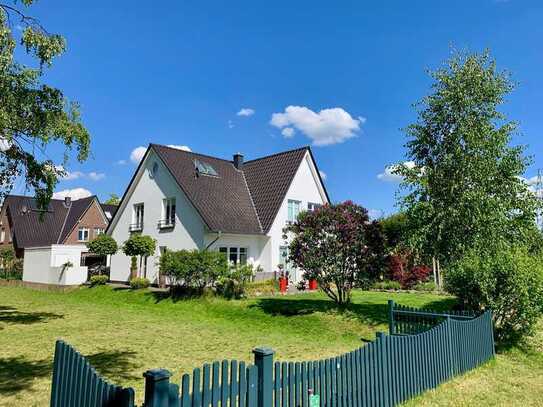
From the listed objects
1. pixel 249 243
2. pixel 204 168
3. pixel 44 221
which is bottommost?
pixel 249 243

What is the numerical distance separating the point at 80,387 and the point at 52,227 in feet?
148

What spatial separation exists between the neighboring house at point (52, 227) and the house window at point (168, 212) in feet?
44.6

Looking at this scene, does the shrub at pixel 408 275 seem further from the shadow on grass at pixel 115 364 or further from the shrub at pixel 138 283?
the shadow on grass at pixel 115 364

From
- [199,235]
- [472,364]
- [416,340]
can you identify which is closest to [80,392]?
[416,340]

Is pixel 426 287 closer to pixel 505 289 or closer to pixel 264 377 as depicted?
pixel 505 289

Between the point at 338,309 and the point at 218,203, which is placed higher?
the point at 218,203

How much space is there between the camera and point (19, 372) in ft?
29.0

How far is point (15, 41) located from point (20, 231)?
3769cm

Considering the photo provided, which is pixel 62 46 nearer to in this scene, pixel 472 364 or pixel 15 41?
pixel 15 41

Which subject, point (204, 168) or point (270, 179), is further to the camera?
point (270, 179)

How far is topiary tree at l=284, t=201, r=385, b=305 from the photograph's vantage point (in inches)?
613

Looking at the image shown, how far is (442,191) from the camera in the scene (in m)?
14.8

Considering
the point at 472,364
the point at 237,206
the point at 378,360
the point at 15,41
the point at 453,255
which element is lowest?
the point at 472,364

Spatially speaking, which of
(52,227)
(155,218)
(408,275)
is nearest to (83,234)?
(52,227)
